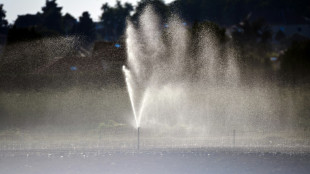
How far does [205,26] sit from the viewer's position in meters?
60.6

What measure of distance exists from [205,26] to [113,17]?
111 metres

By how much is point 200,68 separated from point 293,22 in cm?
12415

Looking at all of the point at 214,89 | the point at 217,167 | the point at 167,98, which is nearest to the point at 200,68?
the point at 214,89

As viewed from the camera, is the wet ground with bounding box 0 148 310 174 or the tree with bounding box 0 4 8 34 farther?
the tree with bounding box 0 4 8 34

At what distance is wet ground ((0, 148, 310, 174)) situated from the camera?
30.3 metres

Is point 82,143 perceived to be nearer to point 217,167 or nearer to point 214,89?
point 217,167

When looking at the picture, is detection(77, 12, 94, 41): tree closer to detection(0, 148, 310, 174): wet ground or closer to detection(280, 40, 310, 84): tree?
detection(280, 40, 310, 84): tree

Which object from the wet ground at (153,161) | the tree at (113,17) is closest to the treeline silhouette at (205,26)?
the tree at (113,17)

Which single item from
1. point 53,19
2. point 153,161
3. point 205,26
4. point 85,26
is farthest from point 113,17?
point 153,161

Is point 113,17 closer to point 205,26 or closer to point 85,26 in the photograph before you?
point 85,26

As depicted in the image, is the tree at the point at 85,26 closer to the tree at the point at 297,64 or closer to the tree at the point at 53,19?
the tree at the point at 53,19

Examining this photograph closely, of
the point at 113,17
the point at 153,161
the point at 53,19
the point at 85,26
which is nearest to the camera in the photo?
the point at 153,161

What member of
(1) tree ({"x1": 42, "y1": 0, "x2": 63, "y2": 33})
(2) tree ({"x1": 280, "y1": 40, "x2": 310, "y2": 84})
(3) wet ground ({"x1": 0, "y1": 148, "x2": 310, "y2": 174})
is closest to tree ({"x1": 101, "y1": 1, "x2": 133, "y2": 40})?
(1) tree ({"x1": 42, "y1": 0, "x2": 63, "y2": 33})

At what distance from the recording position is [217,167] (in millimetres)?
30828
